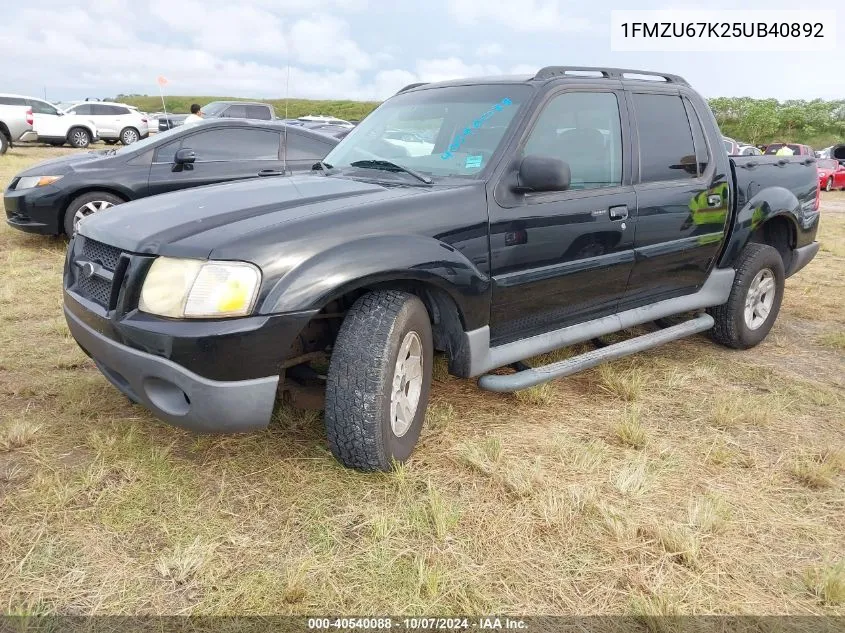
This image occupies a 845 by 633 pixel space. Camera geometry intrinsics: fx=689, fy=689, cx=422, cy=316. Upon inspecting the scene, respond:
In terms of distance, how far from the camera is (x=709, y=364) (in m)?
4.48

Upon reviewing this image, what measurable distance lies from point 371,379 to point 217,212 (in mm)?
933

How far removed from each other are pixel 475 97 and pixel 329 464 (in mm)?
2022

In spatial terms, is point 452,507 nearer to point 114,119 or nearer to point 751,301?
point 751,301

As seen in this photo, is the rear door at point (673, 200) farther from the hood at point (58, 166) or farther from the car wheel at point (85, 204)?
the hood at point (58, 166)

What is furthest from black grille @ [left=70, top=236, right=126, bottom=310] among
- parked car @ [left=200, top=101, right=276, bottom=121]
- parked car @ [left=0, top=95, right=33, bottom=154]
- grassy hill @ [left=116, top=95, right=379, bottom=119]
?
grassy hill @ [left=116, top=95, right=379, bottom=119]

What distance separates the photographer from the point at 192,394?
2.49 meters

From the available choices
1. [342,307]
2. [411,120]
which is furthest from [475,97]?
[342,307]

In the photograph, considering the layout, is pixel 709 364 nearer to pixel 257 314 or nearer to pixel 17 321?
pixel 257 314

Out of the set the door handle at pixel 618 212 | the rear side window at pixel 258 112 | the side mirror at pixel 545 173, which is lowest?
the door handle at pixel 618 212

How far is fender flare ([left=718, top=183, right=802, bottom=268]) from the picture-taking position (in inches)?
175

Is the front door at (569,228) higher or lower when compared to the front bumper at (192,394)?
higher

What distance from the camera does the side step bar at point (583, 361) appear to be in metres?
3.26

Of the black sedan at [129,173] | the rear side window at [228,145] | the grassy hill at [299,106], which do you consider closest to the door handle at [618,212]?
the black sedan at [129,173]

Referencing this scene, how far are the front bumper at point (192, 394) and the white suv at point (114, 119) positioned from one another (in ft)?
77.9
